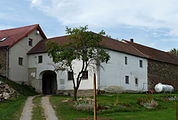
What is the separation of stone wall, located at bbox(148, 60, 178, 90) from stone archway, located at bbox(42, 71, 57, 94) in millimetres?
12687

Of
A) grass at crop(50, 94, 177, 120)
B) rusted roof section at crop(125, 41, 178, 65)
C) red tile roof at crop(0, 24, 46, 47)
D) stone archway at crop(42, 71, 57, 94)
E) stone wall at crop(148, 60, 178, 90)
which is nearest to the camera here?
grass at crop(50, 94, 177, 120)

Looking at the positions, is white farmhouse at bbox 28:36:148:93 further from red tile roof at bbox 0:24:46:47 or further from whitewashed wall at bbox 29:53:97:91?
red tile roof at bbox 0:24:46:47

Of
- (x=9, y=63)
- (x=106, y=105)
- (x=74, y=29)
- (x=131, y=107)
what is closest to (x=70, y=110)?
(x=106, y=105)

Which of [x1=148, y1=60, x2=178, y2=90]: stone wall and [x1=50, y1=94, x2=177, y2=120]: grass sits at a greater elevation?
[x1=148, y1=60, x2=178, y2=90]: stone wall

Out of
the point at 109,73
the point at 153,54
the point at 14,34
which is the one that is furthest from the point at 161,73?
the point at 14,34

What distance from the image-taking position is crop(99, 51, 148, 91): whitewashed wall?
33.0m

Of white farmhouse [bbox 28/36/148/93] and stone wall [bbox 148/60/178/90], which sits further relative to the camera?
stone wall [bbox 148/60/178/90]

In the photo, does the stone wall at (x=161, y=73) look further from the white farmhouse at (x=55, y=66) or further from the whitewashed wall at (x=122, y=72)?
the whitewashed wall at (x=122, y=72)

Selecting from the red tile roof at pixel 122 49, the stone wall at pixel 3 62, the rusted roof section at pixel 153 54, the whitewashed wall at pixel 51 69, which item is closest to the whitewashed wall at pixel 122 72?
the red tile roof at pixel 122 49

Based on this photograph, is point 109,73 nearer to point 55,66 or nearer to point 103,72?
point 103,72

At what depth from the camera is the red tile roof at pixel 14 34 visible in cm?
3509

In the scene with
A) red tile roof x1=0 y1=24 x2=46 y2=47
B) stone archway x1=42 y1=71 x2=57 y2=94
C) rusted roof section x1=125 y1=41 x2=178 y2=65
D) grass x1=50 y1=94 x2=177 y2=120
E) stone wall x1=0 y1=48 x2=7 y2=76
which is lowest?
grass x1=50 y1=94 x2=177 y2=120

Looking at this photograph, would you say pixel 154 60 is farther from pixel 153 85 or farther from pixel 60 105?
A: pixel 60 105

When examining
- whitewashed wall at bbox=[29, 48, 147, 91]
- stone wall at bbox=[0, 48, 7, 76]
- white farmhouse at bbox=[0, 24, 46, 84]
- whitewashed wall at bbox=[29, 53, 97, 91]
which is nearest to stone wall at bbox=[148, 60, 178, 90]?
whitewashed wall at bbox=[29, 48, 147, 91]
